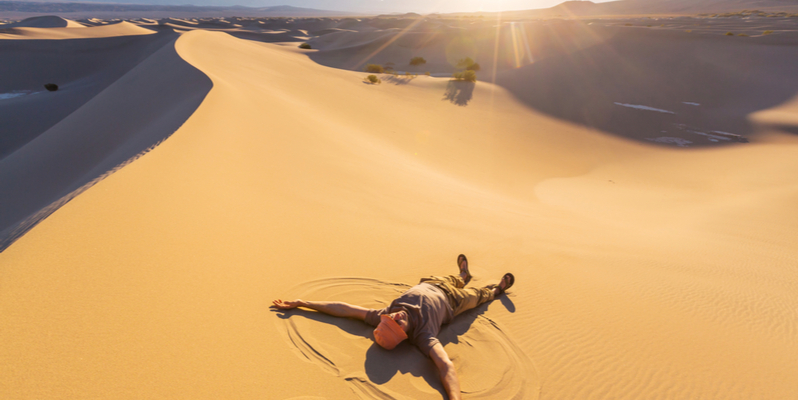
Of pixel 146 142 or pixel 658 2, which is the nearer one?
pixel 146 142

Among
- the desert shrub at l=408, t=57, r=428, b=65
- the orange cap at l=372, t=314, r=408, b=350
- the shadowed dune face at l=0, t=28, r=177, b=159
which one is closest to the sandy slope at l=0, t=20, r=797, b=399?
the orange cap at l=372, t=314, r=408, b=350

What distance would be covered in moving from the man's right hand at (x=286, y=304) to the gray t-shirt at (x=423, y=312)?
22.9 inches

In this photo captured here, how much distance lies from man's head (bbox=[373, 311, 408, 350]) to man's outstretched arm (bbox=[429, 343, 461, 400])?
25cm

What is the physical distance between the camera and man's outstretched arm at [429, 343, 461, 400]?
247cm

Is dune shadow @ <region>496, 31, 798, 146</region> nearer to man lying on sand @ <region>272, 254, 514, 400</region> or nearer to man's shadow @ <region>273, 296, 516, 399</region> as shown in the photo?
man lying on sand @ <region>272, 254, 514, 400</region>

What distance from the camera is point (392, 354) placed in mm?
2812

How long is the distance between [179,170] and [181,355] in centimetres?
296

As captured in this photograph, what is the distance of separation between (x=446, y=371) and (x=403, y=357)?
36 cm

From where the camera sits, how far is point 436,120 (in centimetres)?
1276

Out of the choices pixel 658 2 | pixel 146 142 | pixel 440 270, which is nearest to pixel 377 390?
pixel 440 270

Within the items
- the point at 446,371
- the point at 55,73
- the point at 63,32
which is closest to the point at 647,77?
the point at 446,371

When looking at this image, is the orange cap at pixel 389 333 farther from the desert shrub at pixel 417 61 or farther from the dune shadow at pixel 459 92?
the desert shrub at pixel 417 61

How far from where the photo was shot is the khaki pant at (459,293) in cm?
328

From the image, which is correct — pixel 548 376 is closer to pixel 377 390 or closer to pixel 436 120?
pixel 377 390
